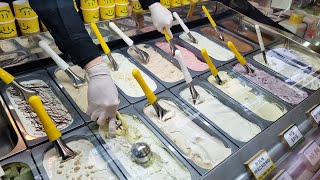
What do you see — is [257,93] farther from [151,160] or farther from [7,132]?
[7,132]

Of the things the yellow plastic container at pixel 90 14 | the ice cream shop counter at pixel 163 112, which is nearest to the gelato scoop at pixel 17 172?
the ice cream shop counter at pixel 163 112

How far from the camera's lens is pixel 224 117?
1582 millimetres

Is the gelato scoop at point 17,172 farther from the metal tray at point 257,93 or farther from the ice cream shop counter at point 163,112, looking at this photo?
the metal tray at point 257,93

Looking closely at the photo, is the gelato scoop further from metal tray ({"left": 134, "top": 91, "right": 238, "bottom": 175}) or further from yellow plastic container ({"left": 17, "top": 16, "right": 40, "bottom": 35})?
yellow plastic container ({"left": 17, "top": 16, "right": 40, "bottom": 35})

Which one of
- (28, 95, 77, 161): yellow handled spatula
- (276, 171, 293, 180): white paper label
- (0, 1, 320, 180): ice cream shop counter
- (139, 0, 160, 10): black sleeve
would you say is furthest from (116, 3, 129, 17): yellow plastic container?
(276, 171, 293, 180): white paper label

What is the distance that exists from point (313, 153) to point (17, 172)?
148cm

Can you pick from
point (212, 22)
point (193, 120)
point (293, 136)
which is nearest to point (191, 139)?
point (193, 120)

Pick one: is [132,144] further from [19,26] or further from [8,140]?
[19,26]

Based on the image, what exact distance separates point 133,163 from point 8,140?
64 centimetres

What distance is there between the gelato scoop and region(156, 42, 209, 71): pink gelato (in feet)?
4.00

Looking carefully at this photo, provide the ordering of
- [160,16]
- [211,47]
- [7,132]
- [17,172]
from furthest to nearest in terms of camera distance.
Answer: [211,47] → [160,16] → [7,132] → [17,172]

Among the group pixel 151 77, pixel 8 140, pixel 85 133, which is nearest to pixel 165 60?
pixel 151 77

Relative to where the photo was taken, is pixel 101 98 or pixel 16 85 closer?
pixel 101 98

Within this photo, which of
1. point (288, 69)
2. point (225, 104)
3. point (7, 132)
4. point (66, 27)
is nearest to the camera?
point (66, 27)
